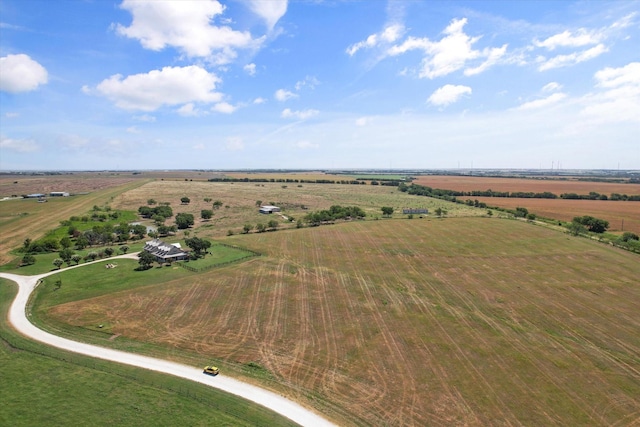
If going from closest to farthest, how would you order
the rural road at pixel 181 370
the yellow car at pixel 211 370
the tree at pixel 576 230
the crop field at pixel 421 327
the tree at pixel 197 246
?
the rural road at pixel 181 370 < the crop field at pixel 421 327 < the yellow car at pixel 211 370 < the tree at pixel 197 246 < the tree at pixel 576 230

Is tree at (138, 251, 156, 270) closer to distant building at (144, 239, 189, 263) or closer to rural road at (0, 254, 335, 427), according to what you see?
distant building at (144, 239, 189, 263)

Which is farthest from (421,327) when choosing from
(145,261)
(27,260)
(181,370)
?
(27,260)

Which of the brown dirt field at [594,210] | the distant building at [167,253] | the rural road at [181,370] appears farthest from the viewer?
the brown dirt field at [594,210]

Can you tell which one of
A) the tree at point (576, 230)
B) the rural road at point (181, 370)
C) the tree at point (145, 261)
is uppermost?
the tree at point (576, 230)

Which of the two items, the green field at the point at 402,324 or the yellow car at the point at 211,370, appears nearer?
the green field at the point at 402,324

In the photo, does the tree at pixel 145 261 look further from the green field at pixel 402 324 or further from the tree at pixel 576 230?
the tree at pixel 576 230

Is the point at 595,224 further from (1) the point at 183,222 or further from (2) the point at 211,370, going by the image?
(1) the point at 183,222

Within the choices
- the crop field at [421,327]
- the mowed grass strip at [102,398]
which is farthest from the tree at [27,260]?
the mowed grass strip at [102,398]
